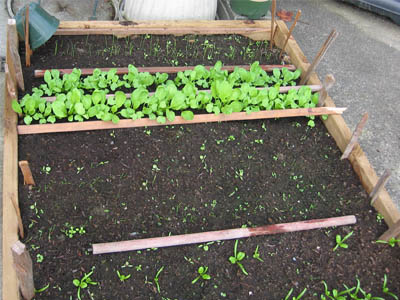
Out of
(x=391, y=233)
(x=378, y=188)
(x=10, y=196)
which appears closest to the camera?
(x=10, y=196)

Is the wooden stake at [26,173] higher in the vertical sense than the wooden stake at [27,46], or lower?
lower

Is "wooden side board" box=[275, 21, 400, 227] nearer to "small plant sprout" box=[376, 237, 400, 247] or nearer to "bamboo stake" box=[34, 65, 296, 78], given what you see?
"small plant sprout" box=[376, 237, 400, 247]

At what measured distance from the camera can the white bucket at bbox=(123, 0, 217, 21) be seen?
277 centimetres

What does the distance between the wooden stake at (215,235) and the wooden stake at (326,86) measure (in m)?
0.80

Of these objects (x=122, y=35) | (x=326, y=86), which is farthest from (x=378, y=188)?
(x=122, y=35)

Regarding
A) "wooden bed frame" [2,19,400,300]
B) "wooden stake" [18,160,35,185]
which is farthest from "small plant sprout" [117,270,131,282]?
"wooden stake" [18,160,35,185]

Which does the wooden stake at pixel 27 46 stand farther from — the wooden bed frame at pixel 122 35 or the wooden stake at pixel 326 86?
the wooden stake at pixel 326 86

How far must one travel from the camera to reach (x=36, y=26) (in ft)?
7.68

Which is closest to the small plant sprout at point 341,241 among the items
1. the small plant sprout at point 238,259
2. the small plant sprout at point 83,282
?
the small plant sprout at point 238,259

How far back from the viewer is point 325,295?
168 centimetres

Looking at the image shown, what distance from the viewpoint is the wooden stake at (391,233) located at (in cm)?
180

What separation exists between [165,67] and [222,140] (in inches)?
25.8

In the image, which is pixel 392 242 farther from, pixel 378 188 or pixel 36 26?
pixel 36 26

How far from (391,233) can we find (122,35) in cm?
203
